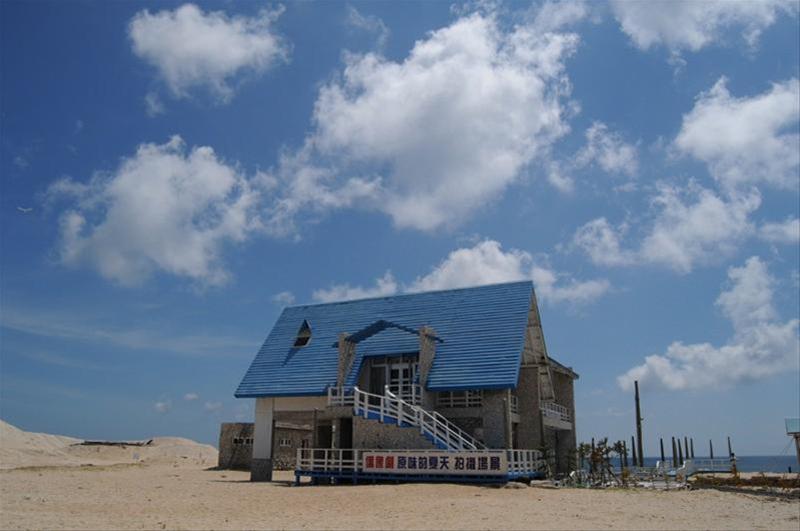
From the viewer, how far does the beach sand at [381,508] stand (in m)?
14.0

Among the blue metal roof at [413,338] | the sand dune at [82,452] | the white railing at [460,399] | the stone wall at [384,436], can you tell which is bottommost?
the sand dune at [82,452]

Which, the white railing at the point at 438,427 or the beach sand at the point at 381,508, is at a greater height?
the white railing at the point at 438,427

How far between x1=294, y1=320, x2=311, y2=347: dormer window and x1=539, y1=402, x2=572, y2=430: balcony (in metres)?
11.3

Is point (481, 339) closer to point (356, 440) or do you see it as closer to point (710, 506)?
point (356, 440)

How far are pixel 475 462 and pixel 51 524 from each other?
13.3 m

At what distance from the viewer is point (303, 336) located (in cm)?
3369

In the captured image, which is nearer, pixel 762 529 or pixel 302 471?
pixel 762 529

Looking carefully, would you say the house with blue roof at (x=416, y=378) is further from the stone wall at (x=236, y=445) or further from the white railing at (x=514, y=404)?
the stone wall at (x=236, y=445)

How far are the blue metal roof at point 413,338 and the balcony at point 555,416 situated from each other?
157 inches

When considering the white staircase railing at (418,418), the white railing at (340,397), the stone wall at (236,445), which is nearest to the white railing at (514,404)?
the white staircase railing at (418,418)

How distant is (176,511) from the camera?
1652 cm

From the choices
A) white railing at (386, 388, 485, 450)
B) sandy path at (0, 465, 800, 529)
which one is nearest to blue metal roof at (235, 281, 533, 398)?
white railing at (386, 388, 485, 450)

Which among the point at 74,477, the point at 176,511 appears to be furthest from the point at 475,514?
the point at 74,477

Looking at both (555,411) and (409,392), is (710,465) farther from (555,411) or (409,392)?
(409,392)
